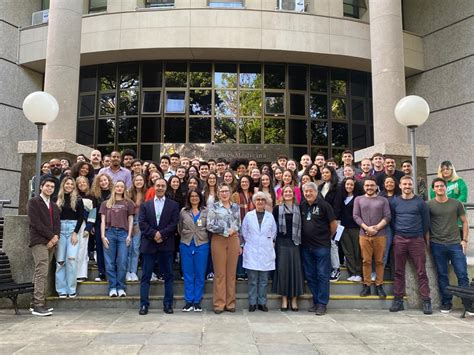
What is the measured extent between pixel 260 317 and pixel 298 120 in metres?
11.2

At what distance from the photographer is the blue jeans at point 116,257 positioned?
7.08 meters

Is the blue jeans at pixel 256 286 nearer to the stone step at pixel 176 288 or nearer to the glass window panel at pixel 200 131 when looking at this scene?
the stone step at pixel 176 288

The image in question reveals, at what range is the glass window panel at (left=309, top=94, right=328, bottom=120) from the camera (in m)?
16.8

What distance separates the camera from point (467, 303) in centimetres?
649

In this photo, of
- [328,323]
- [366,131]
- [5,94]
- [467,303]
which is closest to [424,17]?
[366,131]

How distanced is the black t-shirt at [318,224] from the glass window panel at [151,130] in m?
10.3

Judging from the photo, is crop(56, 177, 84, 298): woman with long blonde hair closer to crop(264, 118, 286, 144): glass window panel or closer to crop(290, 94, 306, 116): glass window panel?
crop(264, 118, 286, 144): glass window panel

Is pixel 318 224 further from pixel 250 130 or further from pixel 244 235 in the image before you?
pixel 250 130

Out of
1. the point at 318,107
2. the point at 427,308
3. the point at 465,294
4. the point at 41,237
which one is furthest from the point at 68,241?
the point at 318,107

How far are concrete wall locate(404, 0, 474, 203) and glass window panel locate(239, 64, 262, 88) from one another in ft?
22.1

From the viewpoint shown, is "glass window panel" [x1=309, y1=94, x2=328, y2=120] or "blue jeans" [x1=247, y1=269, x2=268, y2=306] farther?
"glass window panel" [x1=309, y1=94, x2=328, y2=120]

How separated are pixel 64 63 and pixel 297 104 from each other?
8.56m

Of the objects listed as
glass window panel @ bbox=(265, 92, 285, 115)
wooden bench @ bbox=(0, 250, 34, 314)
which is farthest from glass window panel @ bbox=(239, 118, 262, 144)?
wooden bench @ bbox=(0, 250, 34, 314)

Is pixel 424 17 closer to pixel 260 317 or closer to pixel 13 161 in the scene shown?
pixel 260 317
